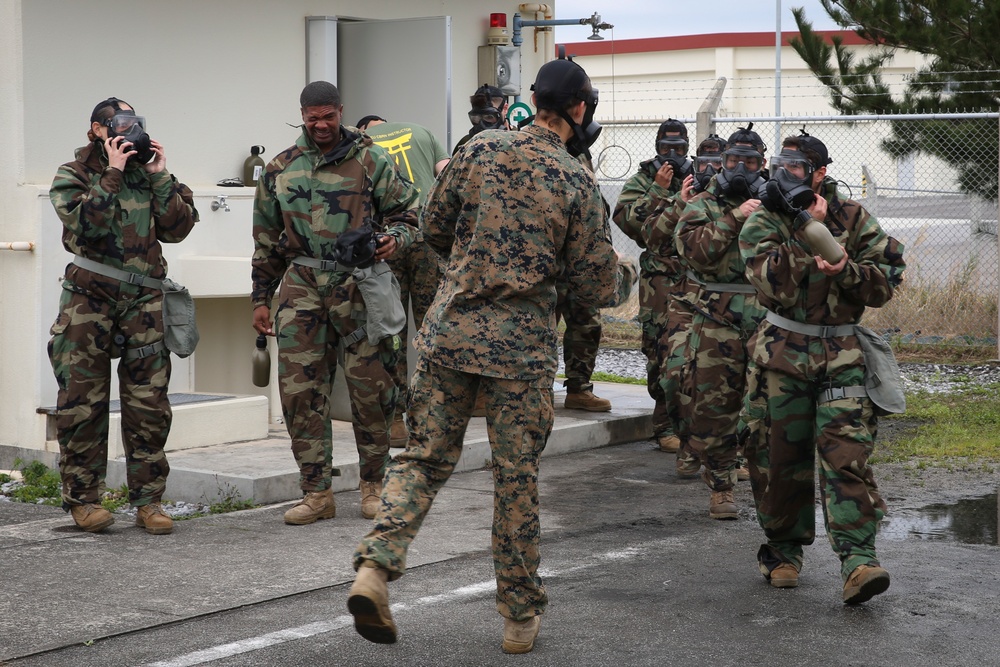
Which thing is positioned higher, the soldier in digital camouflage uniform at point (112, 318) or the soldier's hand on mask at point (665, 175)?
the soldier's hand on mask at point (665, 175)

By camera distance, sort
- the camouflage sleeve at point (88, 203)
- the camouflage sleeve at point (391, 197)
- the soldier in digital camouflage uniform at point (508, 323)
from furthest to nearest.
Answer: the camouflage sleeve at point (391, 197)
the camouflage sleeve at point (88, 203)
the soldier in digital camouflage uniform at point (508, 323)

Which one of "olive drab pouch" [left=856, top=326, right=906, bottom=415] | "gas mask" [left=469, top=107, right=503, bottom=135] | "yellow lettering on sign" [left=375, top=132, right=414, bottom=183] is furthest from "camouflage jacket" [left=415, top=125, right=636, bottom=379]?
"gas mask" [left=469, top=107, right=503, bottom=135]

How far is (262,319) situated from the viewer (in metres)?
7.00

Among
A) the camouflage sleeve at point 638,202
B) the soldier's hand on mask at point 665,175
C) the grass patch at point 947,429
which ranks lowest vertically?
the grass patch at point 947,429

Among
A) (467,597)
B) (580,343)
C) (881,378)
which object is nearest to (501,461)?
(467,597)

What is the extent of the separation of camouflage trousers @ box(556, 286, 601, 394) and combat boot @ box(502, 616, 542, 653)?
4.93 meters

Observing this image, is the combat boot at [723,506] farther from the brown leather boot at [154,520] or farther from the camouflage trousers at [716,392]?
the brown leather boot at [154,520]

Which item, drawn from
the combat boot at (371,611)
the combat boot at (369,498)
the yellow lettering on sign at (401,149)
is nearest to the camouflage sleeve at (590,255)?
the combat boot at (371,611)

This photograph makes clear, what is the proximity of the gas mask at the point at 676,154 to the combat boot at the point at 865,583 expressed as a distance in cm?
354

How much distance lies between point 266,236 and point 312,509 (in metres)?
1.43

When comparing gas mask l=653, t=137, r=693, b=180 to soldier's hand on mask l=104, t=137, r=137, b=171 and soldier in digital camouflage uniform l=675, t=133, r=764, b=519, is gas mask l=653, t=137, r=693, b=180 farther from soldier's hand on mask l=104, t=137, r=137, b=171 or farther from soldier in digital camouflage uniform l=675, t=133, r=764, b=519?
soldier's hand on mask l=104, t=137, r=137, b=171

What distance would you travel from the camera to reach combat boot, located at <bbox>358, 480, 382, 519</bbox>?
6980mm

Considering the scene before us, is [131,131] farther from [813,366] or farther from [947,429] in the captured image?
[947,429]

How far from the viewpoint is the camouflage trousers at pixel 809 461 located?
17.9 feet
